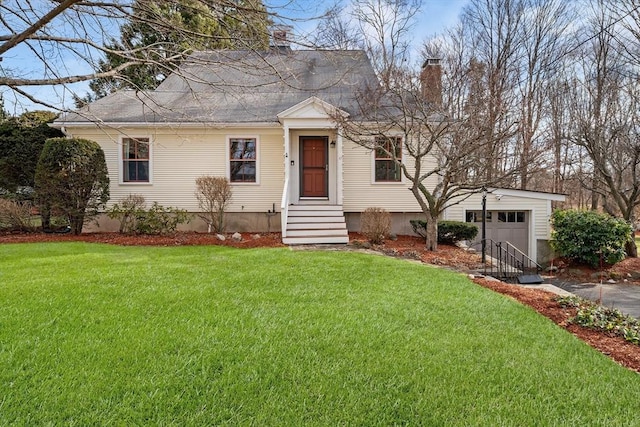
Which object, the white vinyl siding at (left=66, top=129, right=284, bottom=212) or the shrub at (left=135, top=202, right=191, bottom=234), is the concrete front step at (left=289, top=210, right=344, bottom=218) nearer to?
the white vinyl siding at (left=66, top=129, right=284, bottom=212)

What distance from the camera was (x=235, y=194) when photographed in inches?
456

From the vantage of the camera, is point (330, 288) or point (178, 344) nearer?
point (178, 344)

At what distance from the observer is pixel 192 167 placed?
1158cm

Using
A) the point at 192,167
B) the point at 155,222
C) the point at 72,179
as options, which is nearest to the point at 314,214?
the point at 192,167

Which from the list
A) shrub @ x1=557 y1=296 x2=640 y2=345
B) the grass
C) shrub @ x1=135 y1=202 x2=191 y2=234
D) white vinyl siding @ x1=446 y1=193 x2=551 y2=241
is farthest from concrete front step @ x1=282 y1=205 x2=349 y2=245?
shrub @ x1=557 y1=296 x2=640 y2=345

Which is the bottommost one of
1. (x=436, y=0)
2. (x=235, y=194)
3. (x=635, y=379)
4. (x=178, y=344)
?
(x=635, y=379)

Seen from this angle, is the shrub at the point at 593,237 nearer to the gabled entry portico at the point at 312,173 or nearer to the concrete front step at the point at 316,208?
the gabled entry portico at the point at 312,173

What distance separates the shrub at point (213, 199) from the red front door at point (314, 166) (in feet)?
8.11

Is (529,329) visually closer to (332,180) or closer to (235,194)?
(332,180)

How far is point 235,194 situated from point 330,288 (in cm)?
736

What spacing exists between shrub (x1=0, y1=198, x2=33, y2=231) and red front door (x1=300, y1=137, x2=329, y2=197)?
8.09 m

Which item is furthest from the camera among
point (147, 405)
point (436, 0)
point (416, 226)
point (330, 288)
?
point (416, 226)

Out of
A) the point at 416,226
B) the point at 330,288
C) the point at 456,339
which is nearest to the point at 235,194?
the point at 416,226

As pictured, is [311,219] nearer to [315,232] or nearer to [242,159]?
[315,232]
